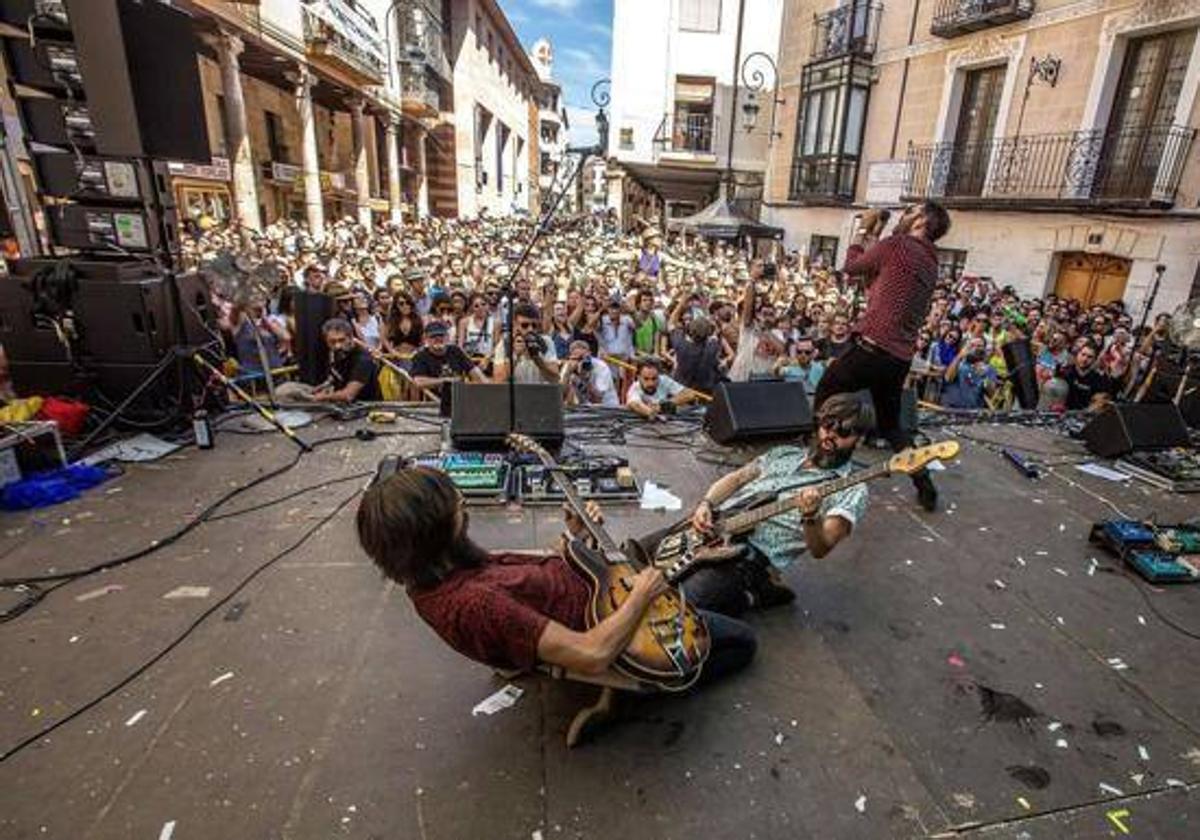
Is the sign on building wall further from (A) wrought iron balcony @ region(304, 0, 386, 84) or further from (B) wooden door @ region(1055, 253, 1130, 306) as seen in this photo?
(A) wrought iron balcony @ region(304, 0, 386, 84)

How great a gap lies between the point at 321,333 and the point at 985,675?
6.34 meters

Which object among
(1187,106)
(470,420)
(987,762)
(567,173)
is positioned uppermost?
(1187,106)

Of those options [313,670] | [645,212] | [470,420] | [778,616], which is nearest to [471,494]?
[470,420]

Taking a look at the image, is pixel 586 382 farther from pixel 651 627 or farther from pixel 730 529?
pixel 651 627

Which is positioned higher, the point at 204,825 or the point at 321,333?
the point at 321,333

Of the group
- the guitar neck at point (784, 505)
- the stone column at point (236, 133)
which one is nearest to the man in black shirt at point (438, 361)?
the guitar neck at point (784, 505)

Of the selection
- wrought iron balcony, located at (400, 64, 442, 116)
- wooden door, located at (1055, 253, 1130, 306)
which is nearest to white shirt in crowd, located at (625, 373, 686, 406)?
wooden door, located at (1055, 253, 1130, 306)

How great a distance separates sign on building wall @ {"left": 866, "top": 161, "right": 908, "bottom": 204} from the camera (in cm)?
1655

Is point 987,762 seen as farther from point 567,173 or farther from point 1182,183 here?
point 1182,183

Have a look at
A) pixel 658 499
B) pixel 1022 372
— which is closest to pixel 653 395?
pixel 658 499

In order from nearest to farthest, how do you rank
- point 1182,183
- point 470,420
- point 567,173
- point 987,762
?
point 987,762, point 567,173, point 470,420, point 1182,183

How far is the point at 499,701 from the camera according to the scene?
2.42 metres

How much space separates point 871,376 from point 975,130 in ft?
48.0

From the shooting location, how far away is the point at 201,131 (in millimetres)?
5074
